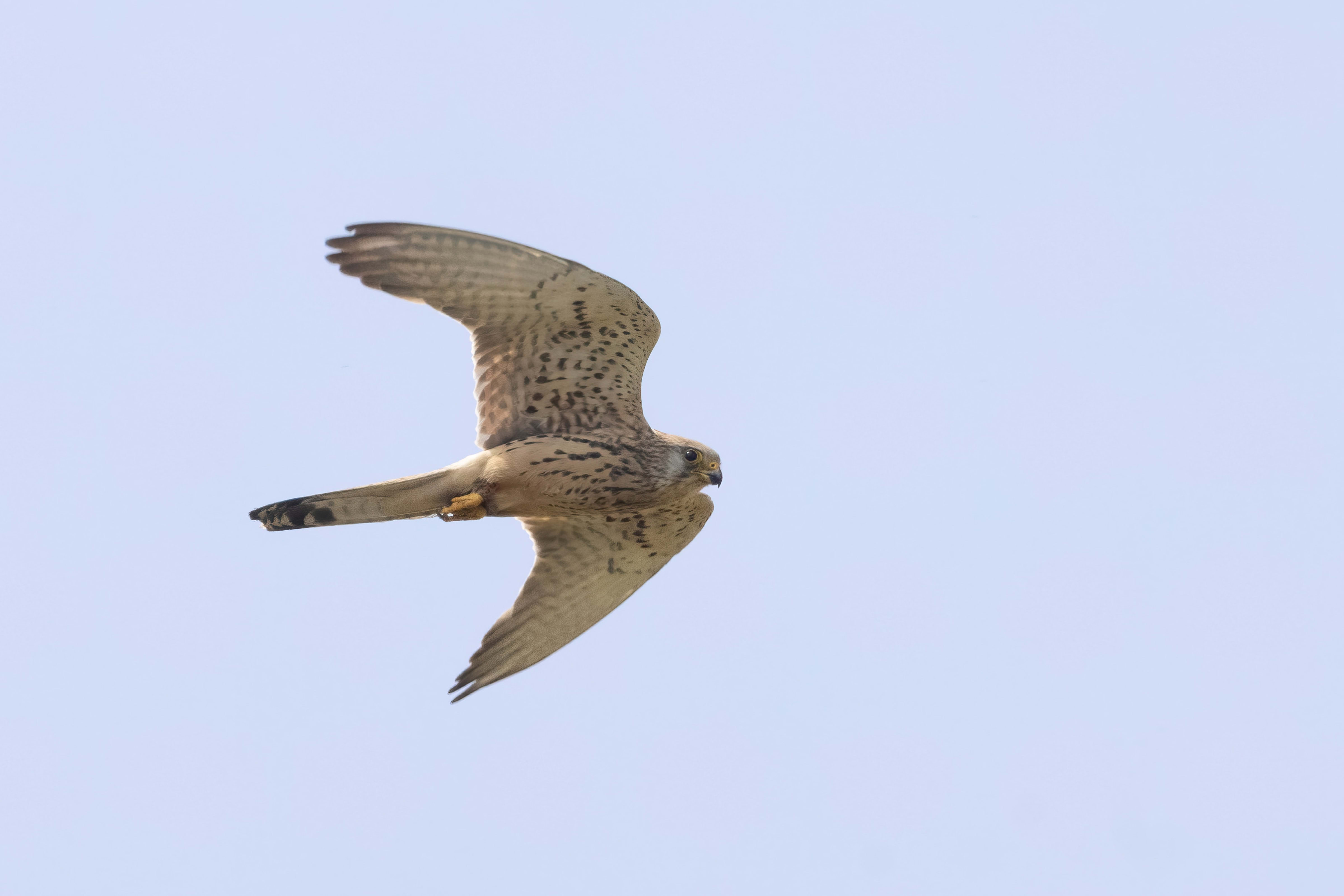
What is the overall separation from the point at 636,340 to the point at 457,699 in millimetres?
2861

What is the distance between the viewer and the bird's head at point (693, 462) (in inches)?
374

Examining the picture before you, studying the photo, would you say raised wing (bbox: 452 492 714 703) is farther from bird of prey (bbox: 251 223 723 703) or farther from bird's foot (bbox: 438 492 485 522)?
bird's foot (bbox: 438 492 485 522)

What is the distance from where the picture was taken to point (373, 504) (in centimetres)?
889

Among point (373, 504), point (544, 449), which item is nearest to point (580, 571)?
point (544, 449)

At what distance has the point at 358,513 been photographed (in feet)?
29.1

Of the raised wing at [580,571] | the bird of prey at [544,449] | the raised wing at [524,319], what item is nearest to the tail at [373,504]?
the bird of prey at [544,449]

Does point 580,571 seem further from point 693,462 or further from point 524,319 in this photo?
point 524,319

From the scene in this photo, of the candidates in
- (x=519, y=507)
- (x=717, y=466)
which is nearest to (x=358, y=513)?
(x=519, y=507)

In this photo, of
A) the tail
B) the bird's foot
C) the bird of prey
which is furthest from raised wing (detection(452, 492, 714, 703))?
the tail

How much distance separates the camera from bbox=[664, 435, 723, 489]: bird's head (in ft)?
31.2

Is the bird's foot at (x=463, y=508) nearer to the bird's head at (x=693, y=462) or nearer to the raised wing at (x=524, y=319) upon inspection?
the raised wing at (x=524, y=319)

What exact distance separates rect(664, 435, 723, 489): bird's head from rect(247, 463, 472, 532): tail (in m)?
1.43

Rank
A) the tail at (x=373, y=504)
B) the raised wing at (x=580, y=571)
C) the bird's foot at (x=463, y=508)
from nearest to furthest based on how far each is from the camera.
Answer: the tail at (x=373, y=504) → the bird's foot at (x=463, y=508) → the raised wing at (x=580, y=571)

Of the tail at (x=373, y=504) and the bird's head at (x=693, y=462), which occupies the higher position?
the bird's head at (x=693, y=462)
